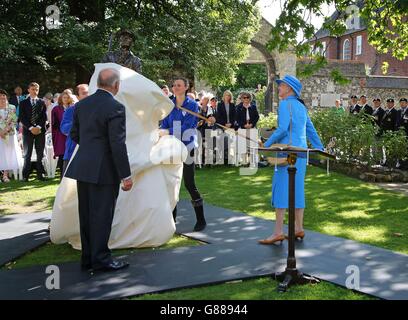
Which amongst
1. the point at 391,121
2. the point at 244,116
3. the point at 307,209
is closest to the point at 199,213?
the point at 307,209

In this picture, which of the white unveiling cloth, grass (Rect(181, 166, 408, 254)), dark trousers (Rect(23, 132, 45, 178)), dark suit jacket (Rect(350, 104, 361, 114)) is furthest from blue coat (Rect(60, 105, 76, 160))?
dark suit jacket (Rect(350, 104, 361, 114))

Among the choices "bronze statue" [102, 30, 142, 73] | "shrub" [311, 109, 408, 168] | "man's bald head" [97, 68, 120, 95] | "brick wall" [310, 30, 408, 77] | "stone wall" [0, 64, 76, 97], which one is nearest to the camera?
"man's bald head" [97, 68, 120, 95]

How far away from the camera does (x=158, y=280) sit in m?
5.17

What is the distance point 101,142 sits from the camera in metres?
5.29

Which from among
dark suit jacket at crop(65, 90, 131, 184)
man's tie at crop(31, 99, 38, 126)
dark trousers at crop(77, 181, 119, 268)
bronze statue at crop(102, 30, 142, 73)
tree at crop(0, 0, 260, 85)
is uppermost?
tree at crop(0, 0, 260, 85)

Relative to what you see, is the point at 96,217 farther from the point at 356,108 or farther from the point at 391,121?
the point at 356,108

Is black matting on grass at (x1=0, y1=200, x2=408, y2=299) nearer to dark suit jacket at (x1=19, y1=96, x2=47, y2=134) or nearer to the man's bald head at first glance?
the man's bald head

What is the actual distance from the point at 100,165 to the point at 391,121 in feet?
43.9

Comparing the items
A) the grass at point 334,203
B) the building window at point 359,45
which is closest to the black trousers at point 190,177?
the grass at point 334,203

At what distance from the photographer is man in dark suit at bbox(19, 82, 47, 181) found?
40.5 ft

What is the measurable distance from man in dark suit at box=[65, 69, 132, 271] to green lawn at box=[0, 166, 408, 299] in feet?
2.75

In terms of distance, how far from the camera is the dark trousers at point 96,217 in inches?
211

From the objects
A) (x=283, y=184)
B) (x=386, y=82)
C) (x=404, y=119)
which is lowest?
(x=283, y=184)
